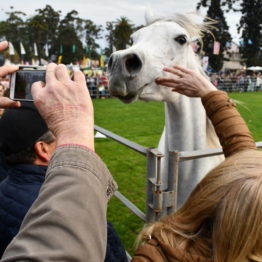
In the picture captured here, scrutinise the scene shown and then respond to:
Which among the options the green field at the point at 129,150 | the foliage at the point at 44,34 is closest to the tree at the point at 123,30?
the foliage at the point at 44,34

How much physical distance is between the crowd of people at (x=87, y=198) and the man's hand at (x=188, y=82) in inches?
13.1

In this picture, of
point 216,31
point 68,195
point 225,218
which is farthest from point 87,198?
point 216,31

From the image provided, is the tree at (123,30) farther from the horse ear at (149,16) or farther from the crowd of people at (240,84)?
the horse ear at (149,16)

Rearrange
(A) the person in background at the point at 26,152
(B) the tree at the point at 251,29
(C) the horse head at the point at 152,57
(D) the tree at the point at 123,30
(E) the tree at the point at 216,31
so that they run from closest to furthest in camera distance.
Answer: (A) the person in background at the point at 26,152
(C) the horse head at the point at 152,57
(E) the tree at the point at 216,31
(B) the tree at the point at 251,29
(D) the tree at the point at 123,30

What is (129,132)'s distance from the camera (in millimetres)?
8977

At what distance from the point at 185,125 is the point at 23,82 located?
147 cm

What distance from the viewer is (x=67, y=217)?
0.58m

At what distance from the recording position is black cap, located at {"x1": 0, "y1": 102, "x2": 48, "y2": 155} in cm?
151

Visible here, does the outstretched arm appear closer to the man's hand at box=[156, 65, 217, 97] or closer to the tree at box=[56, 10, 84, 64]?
the man's hand at box=[156, 65, 217, 97]

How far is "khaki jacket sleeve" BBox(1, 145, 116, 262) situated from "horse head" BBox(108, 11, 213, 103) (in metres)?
1.40

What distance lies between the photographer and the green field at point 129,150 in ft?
13.3

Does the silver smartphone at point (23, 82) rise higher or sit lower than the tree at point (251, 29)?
lower

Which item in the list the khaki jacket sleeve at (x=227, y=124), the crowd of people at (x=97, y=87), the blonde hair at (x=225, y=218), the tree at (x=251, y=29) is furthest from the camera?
the tree at (x=251, y=29)

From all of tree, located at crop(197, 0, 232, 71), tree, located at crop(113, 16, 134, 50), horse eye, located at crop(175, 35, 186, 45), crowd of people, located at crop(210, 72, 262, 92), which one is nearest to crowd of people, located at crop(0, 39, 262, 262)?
horse eye, located at crop(175, 35, 186, 45)
